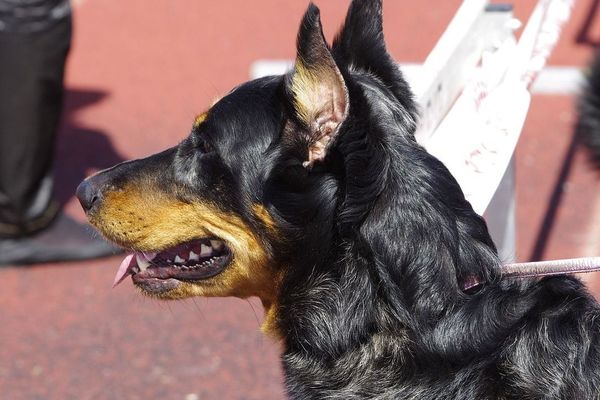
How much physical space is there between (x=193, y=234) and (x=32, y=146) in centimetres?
310

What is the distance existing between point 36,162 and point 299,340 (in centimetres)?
341

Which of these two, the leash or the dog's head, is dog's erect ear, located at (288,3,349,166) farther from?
the leash

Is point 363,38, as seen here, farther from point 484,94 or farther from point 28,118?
point 28,118

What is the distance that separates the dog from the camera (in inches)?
97.3

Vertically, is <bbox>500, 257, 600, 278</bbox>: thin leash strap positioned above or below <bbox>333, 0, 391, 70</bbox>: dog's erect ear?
below

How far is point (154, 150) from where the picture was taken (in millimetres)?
6805

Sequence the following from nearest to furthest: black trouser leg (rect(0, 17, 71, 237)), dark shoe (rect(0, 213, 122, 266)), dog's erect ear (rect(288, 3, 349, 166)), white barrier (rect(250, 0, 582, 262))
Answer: dog's erect ear (rect(288, 3, 349, 166)) < white barrier (rect(250, 0, 582, 262)) < black trouser leg (rect(0, 17, 71, 237)) < dark shoe (rect(0, 213, 122, 266))

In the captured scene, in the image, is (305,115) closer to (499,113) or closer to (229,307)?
(499,113)

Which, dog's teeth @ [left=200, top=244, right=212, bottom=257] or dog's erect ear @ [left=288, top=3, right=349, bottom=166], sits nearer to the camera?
dog's erect ear @ [left=288, top=3, right=349, bottom=166]

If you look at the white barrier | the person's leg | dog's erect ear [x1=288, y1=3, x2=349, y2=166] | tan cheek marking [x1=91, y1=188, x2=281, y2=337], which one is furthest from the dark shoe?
dog's erect ear [x1=288, y1=3, x2=349, y2=166]

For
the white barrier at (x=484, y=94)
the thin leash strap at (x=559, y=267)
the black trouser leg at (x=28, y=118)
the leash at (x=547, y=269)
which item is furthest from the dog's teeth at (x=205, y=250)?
the black trouser leg at (x=28, y=118)

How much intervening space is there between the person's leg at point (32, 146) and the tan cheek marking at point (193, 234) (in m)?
2.81

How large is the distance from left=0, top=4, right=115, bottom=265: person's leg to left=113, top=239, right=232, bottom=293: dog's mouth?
2.79 meters

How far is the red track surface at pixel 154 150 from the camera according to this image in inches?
189
